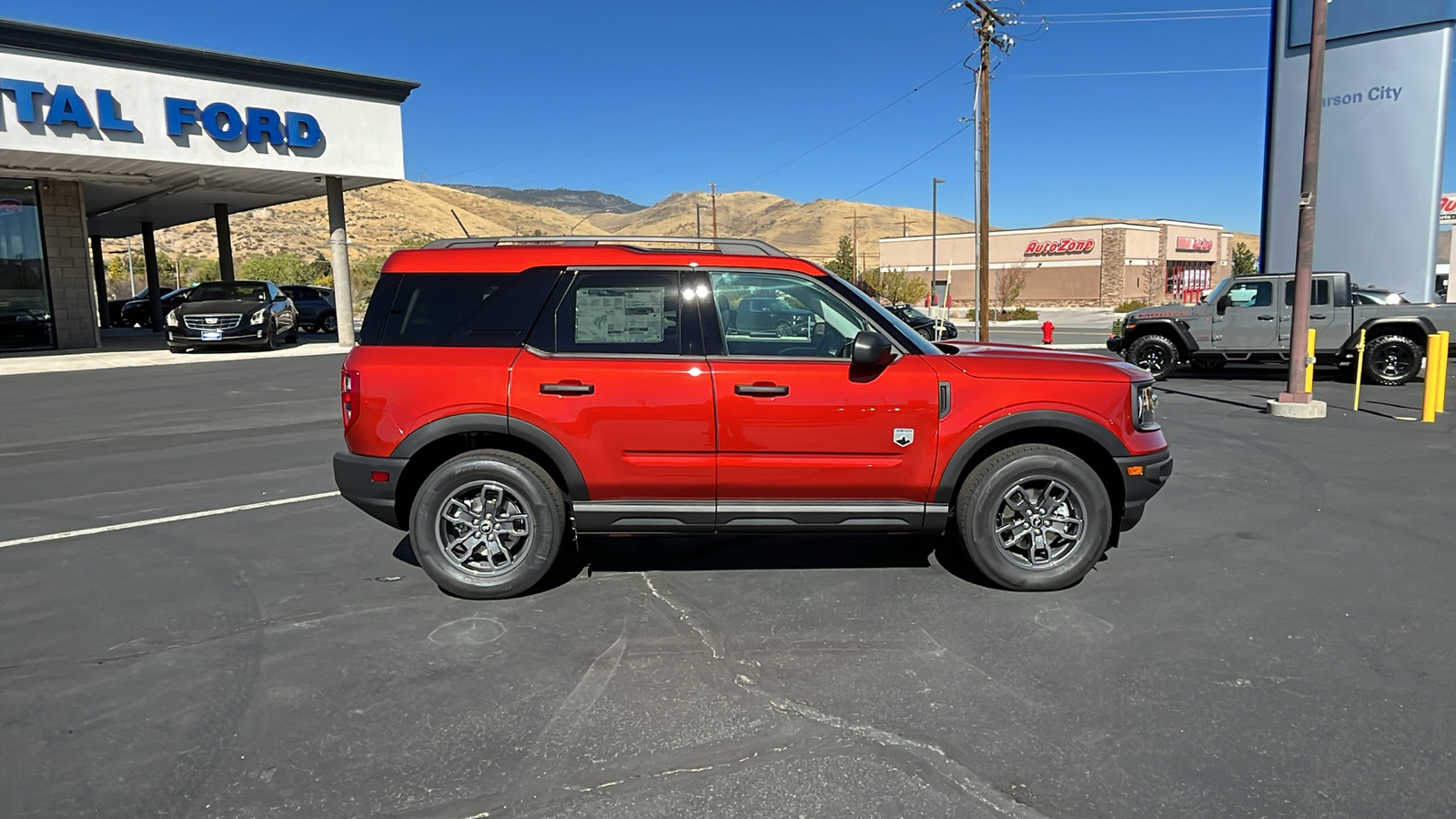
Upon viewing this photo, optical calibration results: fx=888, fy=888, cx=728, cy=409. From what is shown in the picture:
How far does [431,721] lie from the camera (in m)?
3.48

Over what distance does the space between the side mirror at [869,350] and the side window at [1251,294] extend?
42.2 feet

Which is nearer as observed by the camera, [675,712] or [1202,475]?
[675,712]

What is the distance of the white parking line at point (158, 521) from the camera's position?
6089 mm

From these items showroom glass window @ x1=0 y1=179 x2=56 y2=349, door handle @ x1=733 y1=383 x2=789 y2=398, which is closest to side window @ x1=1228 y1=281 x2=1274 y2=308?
door handle @ x1=733 y1=383 x2=789 y2=398

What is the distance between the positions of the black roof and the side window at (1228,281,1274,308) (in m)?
20.1

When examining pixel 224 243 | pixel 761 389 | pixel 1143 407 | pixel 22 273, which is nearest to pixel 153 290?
pixel 224 243

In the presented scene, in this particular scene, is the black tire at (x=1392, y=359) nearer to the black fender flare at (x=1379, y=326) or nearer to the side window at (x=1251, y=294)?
the black fender flare at (x=1379, y=326)

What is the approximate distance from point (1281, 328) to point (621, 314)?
542 inches

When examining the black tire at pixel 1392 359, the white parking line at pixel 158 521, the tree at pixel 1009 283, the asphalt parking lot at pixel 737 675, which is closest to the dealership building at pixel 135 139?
the asphalt parking lot at pixel 737 675

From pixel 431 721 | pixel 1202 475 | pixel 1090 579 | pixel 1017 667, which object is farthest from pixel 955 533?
pixel 1202 475

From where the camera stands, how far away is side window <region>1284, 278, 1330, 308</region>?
14541 mm

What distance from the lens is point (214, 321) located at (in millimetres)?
22031

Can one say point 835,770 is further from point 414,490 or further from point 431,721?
point 414,490

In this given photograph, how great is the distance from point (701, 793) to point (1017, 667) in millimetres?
1656
